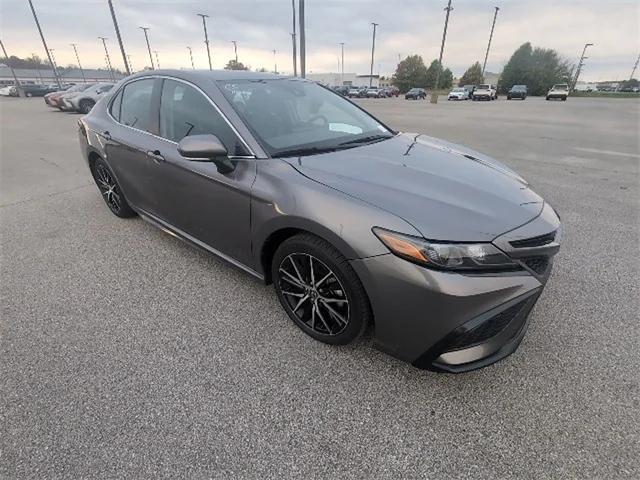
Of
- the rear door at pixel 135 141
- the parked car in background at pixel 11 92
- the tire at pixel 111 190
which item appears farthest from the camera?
the parked car in background at pixel 11 92

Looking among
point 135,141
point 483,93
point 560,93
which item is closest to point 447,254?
point 135,141

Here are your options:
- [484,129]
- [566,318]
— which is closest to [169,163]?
[566,318]

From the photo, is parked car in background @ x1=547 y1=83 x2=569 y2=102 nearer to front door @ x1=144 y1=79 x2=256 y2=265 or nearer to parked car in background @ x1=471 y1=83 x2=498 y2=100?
parked car in background @ x1=471 y1=83 x2=498 y2=100

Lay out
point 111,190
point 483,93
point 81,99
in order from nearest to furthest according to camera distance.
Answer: point 111,190, point 81,99, point 483,93

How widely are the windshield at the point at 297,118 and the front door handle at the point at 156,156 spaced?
73cm

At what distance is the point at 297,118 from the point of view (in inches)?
108

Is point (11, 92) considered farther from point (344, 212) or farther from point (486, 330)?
point (486, 330)

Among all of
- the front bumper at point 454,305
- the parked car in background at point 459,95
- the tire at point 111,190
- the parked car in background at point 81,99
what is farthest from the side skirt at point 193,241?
the parked car in background at point 459,95

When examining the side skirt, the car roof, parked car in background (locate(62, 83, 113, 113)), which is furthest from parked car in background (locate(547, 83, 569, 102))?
the side skirt

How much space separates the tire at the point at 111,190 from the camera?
12.8 ft

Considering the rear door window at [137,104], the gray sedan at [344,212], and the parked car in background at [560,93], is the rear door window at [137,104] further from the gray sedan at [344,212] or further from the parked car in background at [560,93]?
the parked car in background at [560,93]

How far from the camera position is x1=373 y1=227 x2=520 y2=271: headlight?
167 centimetres

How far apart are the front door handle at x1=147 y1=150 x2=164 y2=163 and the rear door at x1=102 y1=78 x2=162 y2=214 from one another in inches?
1.0

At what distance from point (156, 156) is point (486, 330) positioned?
2.62 m
